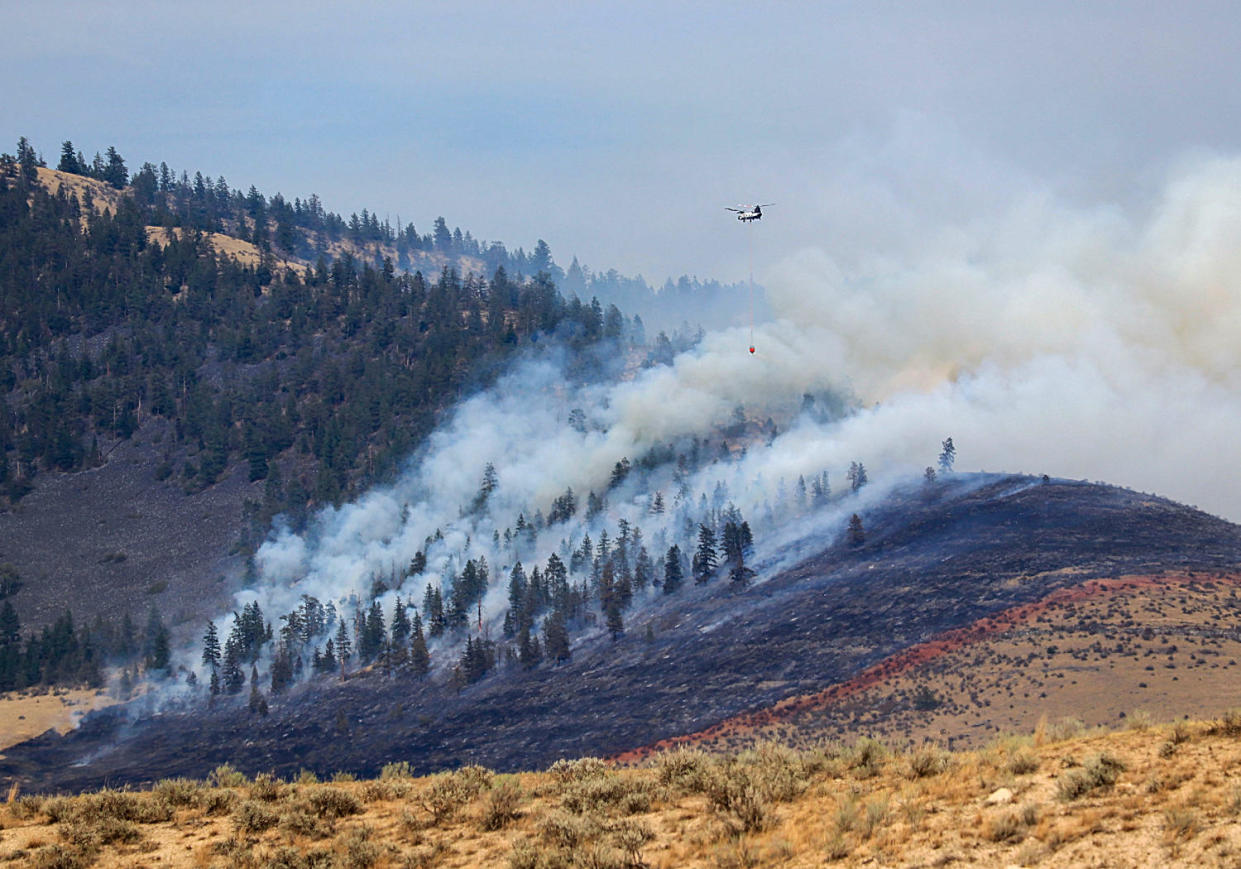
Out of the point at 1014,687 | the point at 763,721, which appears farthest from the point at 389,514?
the point at 1014,687

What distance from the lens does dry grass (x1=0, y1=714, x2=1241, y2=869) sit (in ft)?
67.3

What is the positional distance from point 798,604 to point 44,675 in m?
92.1

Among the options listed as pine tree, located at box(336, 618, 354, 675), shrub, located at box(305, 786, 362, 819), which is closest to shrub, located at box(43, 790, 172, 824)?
shrub, located at box(305, 786, 362, 819)

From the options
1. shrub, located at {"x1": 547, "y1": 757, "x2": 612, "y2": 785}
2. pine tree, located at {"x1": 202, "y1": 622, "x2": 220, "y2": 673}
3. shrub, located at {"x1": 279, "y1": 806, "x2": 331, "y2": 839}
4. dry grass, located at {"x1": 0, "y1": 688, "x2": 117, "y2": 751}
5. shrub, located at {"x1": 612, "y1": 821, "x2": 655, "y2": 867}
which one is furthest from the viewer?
pine tree, located at {"x1": 202, "y1": 622, "x2": 220, "y2": 673}

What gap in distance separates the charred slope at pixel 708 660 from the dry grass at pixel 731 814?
58965 mm

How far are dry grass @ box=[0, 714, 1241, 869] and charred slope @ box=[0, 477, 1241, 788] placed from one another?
58965mm

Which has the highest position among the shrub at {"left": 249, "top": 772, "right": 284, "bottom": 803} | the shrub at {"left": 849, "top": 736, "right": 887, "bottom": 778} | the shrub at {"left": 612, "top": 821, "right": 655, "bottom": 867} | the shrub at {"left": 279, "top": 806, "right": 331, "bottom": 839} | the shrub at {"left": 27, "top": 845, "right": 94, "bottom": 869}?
the shrub at {"left": 27, "top": 845, "right": 94, "bottom": 869}

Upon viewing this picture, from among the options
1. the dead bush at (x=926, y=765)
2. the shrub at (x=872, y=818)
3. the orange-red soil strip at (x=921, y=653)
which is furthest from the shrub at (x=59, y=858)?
the orange-red soil strip at (x=921, y=653)

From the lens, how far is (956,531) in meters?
117

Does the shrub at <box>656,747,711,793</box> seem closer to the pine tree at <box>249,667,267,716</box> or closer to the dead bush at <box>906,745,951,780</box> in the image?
the dead bush at <box>906,745,951,780</box>

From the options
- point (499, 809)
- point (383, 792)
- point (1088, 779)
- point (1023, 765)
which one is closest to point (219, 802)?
point (383, 792)

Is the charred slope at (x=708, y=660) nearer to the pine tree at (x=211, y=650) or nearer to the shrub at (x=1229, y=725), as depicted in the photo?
the pine tree at (x=211, y=650)

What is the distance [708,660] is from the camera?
101312 mm

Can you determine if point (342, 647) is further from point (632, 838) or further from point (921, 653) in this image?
point (632, 838)
